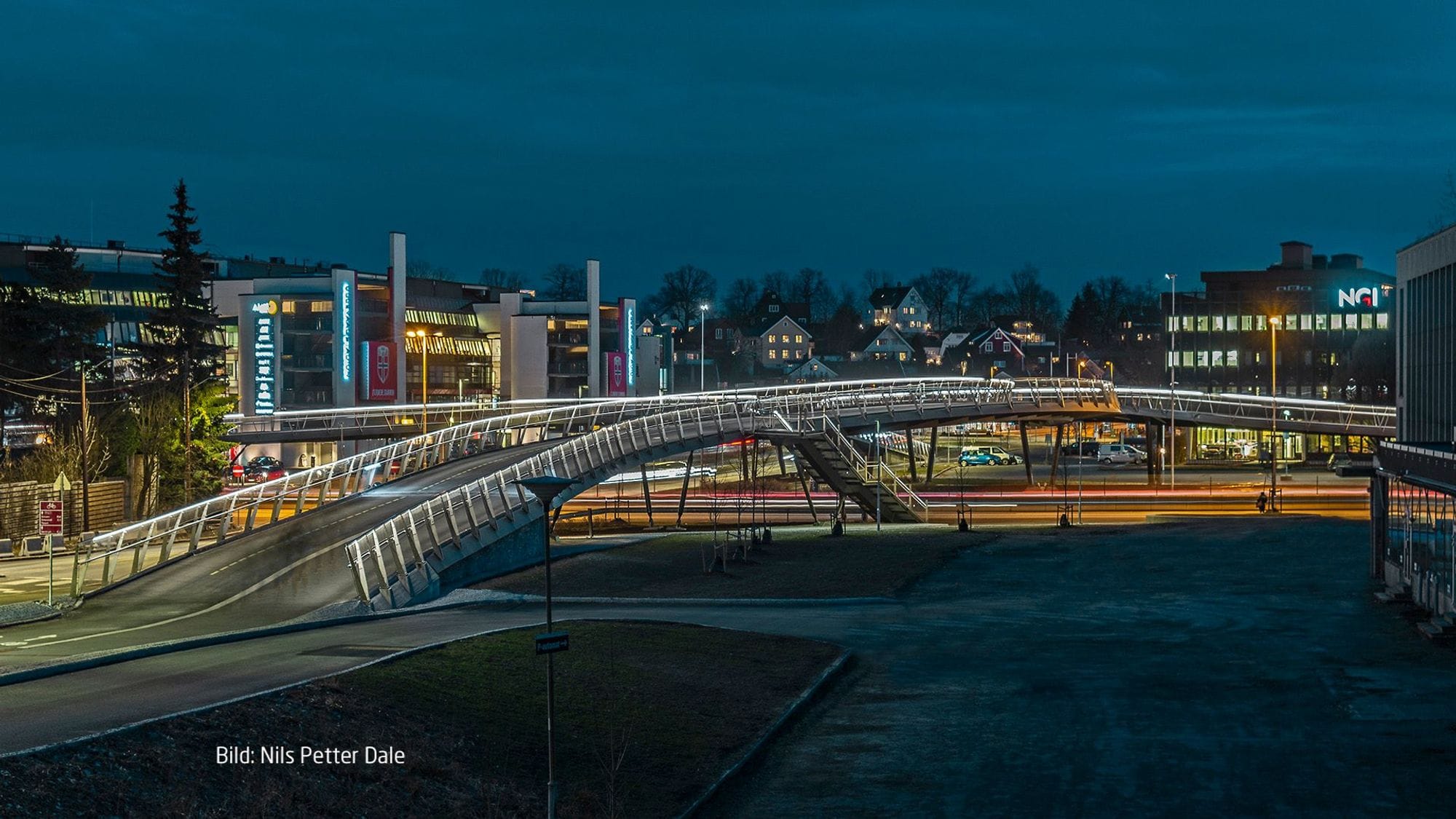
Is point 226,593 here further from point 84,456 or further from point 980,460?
point 980,460

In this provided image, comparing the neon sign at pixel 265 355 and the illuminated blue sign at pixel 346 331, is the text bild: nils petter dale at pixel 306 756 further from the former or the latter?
the illuminated blue sign at pixel 346 331

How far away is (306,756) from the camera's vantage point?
18.8m

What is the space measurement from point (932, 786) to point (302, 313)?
297 feet

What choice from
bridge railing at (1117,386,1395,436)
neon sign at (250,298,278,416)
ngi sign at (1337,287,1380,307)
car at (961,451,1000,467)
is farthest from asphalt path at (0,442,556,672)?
ngi sign at (1337,287,1380,307)

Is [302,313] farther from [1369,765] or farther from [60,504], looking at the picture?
[1369,765]

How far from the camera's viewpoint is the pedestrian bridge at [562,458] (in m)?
39.2

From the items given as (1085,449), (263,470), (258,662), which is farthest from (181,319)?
(1085,449)

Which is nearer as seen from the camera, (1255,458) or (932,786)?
(932,786)

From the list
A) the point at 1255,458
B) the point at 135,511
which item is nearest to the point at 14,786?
the point at 135,511

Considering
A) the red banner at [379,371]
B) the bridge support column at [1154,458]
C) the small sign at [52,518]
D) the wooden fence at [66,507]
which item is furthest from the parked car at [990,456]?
the small sign at [52,518]

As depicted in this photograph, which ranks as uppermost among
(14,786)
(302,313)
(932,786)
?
(302,313)

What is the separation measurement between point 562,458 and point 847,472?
18.1m

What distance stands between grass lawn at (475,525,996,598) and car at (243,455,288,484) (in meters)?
42.4

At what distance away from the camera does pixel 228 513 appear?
1729 inches
